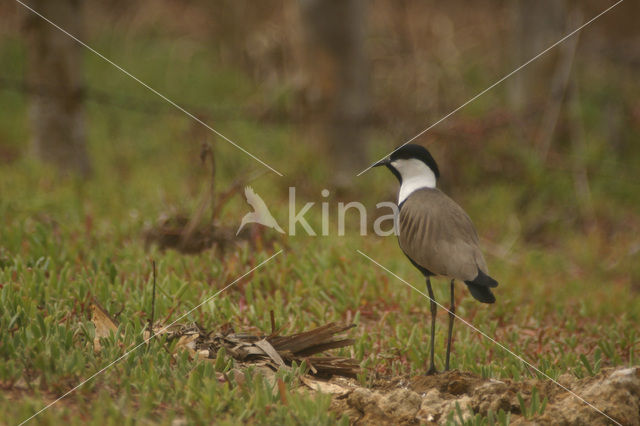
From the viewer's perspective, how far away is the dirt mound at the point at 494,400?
2246 mm

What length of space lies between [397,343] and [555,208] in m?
3.52

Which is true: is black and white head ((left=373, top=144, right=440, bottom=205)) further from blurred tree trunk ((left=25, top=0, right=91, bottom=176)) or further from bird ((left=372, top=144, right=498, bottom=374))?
blurred tree trunk ((left=25, top=0, right=91, bottom=176))

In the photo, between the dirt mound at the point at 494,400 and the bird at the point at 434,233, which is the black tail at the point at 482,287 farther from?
the dirt mound at the point at 494,400

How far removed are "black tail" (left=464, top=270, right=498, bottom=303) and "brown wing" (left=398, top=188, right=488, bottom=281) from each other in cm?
2

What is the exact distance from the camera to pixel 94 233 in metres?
4.18

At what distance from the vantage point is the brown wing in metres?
2.08

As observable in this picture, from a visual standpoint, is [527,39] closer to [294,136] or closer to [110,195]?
[294,136]

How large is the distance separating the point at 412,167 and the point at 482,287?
44 cm

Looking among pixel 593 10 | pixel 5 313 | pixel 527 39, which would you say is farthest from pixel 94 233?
pixel 593 10

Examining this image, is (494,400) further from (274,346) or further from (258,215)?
(258,215)

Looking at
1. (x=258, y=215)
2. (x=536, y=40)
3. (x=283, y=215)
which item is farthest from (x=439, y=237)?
(x=536, y=40)

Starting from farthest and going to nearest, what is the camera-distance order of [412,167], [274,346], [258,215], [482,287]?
[258,215] → [274,346] → [412,167] → [482,287]

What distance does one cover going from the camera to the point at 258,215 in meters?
4.27

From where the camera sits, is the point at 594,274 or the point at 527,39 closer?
the point at 594,274
